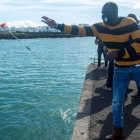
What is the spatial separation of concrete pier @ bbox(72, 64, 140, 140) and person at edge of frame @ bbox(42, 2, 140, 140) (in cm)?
49

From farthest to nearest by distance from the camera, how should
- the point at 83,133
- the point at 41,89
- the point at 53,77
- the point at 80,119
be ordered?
the point at 53,77 < the point at 41,89 < the point at 80,119 < the point at 83,133

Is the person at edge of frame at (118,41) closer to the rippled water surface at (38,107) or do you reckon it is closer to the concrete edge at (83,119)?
the concrete edge at (83,119)

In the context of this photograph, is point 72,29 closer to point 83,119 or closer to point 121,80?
point 121,80

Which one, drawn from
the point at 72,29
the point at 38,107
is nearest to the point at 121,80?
the point at 72,29

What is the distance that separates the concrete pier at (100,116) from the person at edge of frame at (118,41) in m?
0.49

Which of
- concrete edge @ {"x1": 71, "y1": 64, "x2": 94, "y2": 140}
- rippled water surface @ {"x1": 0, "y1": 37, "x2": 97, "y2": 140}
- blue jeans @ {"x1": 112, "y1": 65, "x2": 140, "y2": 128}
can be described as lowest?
rippled water surface @ {"x1": 0, "y1": 37, "x2": 97, "y2": 140}

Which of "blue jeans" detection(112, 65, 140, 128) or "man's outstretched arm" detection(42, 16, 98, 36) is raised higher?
"man's outstretched arm" detection(42, 16, 98, 36)

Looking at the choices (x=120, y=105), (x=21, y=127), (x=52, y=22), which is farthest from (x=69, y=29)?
(x=21, y=127)

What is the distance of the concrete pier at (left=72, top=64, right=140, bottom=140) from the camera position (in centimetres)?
457

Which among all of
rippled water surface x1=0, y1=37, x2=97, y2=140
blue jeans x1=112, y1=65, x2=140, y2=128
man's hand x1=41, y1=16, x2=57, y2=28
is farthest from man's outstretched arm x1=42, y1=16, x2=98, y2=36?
rippled water surface x1=0, y1=37, x2=97, y2=140

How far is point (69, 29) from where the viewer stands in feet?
13.5

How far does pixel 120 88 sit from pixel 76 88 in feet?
28.1

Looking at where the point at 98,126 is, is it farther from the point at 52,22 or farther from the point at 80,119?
the point at 52,22

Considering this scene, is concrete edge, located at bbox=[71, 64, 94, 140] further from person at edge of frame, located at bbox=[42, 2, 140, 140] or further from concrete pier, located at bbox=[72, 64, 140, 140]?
person at edge of frame, located at bbox=[42, 2, 140, 140]
